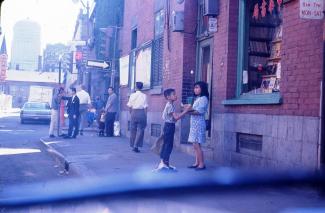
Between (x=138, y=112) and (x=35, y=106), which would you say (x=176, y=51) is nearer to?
(x=138, y=112)

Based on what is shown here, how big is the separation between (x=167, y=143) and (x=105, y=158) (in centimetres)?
221

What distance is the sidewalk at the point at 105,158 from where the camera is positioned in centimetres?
786

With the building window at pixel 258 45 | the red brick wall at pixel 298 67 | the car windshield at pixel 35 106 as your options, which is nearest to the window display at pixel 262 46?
the building window at pixel 258 45

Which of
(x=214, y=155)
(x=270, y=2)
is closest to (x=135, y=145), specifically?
(x=214, y=155)

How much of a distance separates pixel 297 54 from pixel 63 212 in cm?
409

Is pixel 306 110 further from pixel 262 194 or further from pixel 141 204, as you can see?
pixel 141 204

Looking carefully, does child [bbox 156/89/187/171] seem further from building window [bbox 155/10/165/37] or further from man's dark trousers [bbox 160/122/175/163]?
building window [bbox 155/10/165/37]

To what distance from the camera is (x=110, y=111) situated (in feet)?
46.6

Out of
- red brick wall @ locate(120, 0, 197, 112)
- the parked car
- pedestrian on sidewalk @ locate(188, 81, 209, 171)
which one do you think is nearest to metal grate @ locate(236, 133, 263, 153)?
pedestrian on sidewalk @ locate(188, 81, 209, 171)

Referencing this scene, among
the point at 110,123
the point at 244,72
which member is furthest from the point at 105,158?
the point at 110,123

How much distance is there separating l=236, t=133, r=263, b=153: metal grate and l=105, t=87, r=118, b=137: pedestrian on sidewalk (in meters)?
6.50

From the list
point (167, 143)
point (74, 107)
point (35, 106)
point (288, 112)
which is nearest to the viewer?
point (288, 112)

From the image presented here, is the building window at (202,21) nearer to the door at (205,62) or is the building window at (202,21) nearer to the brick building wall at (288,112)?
the door at (205,62)

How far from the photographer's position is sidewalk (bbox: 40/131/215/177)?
7855 millimetres
